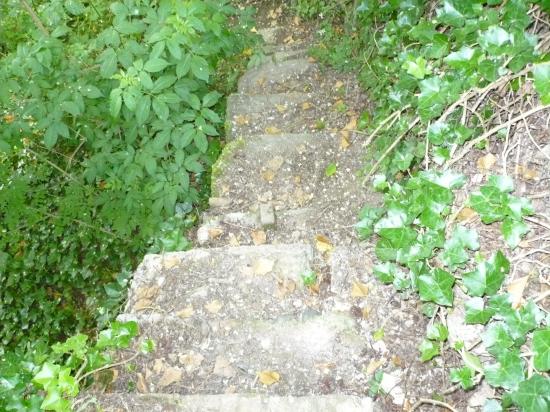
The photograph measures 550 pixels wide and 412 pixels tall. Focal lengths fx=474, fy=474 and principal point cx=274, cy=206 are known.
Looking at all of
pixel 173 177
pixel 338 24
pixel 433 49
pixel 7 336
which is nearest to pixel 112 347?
pixel 173 177

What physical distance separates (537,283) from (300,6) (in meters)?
4.05

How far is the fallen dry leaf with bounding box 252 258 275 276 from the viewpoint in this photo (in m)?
2.49

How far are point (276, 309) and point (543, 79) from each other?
1.52 meters

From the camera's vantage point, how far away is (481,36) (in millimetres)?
1896

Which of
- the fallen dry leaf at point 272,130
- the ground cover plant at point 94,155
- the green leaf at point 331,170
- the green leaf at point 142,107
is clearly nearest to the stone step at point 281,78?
the ground cover plant at point 94,155

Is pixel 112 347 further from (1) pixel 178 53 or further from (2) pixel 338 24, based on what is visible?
(2) pixel 338 24

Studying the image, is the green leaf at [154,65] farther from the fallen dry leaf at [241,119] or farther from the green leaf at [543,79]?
the green leaf at [543,79]

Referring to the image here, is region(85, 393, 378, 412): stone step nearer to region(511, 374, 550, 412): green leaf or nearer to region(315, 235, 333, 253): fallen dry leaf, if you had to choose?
region(511, 374, 550, 412): green leaf

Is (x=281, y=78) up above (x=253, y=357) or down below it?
above

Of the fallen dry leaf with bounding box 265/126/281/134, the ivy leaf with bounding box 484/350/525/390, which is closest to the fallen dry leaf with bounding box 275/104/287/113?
the fallen dry leaf with bounding box 265/126/281/134

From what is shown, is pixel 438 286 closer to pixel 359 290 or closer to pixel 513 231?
pixel 513 231

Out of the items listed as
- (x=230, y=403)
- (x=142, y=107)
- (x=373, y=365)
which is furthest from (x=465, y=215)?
(x=142, y=107)

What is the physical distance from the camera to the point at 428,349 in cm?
183

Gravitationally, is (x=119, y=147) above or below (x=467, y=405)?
above
